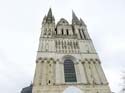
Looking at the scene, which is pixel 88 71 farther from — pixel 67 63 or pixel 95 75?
pixel 67 63

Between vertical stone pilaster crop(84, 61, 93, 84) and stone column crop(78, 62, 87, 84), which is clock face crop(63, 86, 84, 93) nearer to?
stone column crop(78, 62, 87, 84)

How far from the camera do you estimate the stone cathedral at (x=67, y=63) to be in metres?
21.1

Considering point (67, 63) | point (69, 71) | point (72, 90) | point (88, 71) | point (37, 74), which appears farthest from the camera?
point (67, 63)

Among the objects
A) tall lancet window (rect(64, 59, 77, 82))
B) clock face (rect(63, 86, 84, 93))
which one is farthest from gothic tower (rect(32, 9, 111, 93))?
clock face (rect(63, 86, 84, 93))

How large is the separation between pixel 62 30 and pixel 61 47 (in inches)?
269

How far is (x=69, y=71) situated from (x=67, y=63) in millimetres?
1804

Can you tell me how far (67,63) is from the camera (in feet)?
83.3

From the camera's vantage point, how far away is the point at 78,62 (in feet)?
82.3

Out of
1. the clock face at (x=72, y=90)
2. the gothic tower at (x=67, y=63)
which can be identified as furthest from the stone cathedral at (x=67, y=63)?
the clock face at (x=72, y=90)

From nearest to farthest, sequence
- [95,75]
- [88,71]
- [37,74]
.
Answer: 1. [37,74]
2. [95,75]
3. [88,71]

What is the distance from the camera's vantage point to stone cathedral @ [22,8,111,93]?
2114 centimetres

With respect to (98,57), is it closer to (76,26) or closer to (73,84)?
(73,84)

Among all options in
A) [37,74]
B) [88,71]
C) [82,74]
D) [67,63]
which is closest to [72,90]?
[82,74]

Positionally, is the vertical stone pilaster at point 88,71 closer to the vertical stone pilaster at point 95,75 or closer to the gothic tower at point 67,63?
the gothic tower at point 67,63
